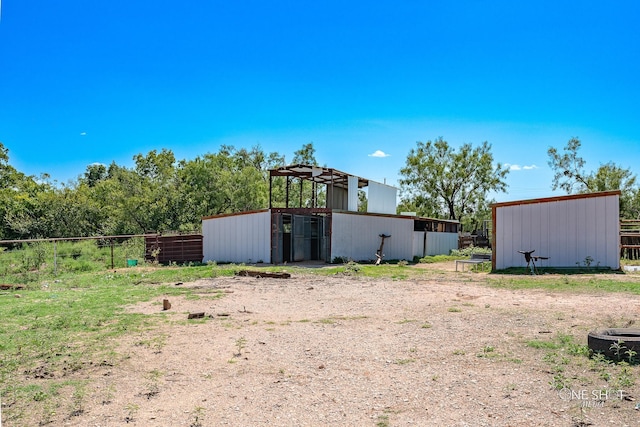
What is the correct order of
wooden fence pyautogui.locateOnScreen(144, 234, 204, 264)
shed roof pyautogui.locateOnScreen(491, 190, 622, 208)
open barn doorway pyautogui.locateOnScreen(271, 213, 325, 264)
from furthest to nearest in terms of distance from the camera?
wooden fence pyautogui.locateOnScreen(144, 234, 204, 264), open barn doorway pyautogui.locateOnScreen(271, 213, 325, 264), shed roof pyautogui.locateOnScreen(491, 190, 622, 208)

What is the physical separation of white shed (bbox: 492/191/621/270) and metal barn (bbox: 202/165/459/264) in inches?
256

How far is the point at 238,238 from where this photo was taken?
20.2 m

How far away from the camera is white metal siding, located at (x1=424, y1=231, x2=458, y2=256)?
79.8ft

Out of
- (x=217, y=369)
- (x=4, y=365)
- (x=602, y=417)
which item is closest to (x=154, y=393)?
(x=217, y=369)

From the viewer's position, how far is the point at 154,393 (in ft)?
14.1

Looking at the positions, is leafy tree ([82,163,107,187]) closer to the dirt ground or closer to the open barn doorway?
the open barn doorway

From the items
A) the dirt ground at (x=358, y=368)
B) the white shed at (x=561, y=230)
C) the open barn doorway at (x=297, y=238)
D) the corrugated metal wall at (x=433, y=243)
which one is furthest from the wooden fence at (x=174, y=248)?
the white shed at (x=561, y=230)

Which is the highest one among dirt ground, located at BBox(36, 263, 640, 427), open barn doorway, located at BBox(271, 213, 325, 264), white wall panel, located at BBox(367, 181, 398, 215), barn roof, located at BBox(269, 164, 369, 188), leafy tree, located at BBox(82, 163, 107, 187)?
leafy tree, located at BBox(82, 163, 107, 187)

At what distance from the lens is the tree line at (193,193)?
28.0 metres

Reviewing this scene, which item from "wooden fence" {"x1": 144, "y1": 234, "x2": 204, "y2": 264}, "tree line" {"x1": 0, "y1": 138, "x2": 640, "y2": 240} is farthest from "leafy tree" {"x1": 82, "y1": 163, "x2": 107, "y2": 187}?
"wooden fence" {"x1": 144, "y1": 234, "x2": 204, "y2": 264}

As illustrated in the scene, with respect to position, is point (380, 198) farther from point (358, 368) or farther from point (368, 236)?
point (358, 368)

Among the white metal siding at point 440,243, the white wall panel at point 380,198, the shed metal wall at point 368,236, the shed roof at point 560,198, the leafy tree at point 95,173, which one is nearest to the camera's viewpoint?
the shed roof at point 560,198

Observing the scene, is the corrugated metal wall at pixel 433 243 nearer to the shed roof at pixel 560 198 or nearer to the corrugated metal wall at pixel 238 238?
the shed roof at pixel 560 198

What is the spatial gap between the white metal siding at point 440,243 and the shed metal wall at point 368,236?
2.65 m
